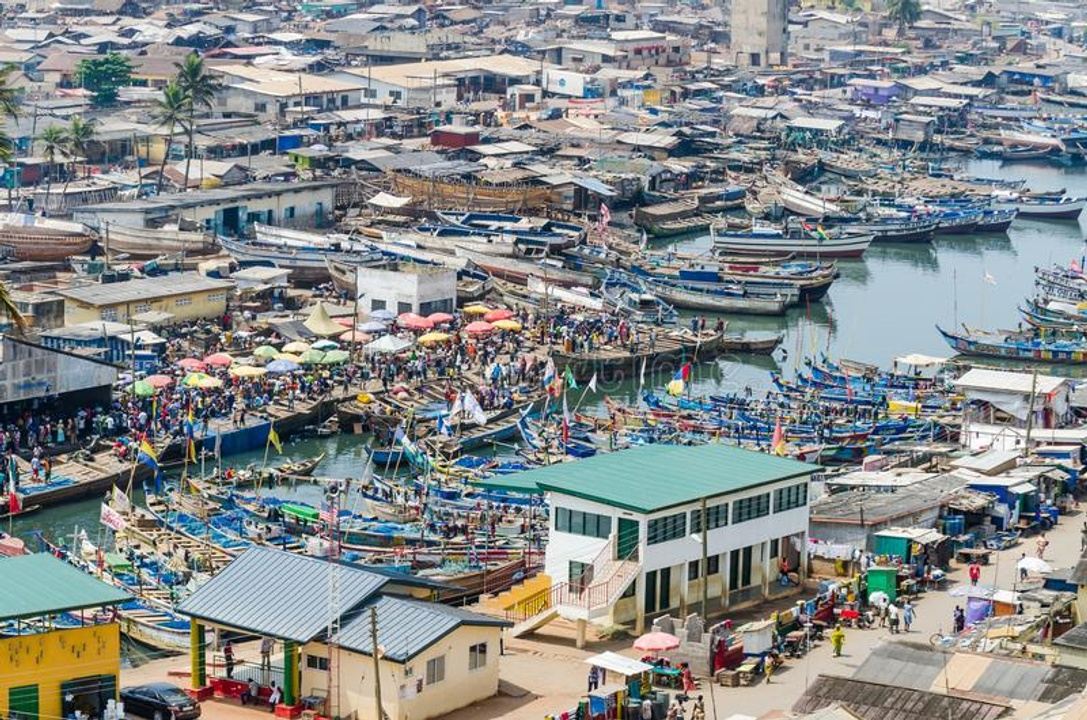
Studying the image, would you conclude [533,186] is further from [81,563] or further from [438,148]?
[81,563]

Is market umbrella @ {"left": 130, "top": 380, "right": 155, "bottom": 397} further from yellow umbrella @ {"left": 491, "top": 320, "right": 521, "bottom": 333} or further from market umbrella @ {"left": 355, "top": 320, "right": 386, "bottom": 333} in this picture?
yellow umbrella @ {"left": 491, "top": 320, "right": 521, "bottom": 333}

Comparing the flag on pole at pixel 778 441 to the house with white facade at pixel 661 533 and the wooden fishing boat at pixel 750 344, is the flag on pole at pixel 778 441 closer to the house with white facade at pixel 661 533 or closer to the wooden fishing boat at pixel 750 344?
the house with white facade at pixel 661 533

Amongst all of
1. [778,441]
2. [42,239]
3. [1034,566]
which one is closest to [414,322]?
[42,239]

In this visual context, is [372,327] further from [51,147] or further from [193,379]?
[51,147]

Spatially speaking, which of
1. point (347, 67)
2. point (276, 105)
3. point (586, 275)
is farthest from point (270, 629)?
point (347, 67)

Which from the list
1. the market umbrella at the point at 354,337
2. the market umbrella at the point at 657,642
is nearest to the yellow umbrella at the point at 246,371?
the market umbrella at the point at 354,337

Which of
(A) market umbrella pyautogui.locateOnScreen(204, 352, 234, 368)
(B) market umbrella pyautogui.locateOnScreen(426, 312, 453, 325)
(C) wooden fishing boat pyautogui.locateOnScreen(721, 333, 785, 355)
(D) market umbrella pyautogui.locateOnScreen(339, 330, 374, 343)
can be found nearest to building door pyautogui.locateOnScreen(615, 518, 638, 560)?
(A) market umbrella pyautogui.locateOnScreen(204, 352, 234, 368)
